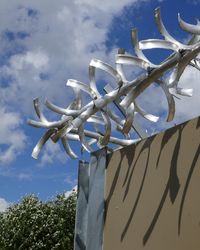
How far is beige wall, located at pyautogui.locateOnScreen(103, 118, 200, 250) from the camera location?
6.68m

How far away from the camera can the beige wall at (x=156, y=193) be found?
21.9ft

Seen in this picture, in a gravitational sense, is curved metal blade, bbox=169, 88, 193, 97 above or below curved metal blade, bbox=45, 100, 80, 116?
below

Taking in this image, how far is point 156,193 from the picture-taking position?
7293mm

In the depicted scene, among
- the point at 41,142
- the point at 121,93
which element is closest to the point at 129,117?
the point at 121,93

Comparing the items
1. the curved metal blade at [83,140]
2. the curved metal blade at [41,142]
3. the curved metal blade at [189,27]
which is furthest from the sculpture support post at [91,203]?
the curved metal blade at [189,27]

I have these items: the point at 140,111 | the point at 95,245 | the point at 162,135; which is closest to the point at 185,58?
the point at 162,135

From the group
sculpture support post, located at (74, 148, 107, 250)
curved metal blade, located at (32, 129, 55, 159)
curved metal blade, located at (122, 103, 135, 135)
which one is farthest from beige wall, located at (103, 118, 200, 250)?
curved metal blade, located at (32, 129, 55, 159)

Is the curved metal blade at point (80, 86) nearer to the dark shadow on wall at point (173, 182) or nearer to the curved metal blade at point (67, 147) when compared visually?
the curved metal blade at point (67, 147)

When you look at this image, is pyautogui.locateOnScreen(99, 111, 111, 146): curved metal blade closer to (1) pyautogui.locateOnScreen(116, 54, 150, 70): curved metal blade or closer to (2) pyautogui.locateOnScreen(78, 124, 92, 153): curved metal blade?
(2) pyautogui.locateOnScreen(78, 124, 92, 153): curved metal blade

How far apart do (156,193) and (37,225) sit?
54.1ft

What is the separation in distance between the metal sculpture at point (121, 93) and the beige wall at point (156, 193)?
1.57 feet

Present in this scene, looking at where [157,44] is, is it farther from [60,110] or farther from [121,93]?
[60,110]

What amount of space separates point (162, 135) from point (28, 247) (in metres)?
16.0

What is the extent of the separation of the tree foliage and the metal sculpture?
13.3 metres
